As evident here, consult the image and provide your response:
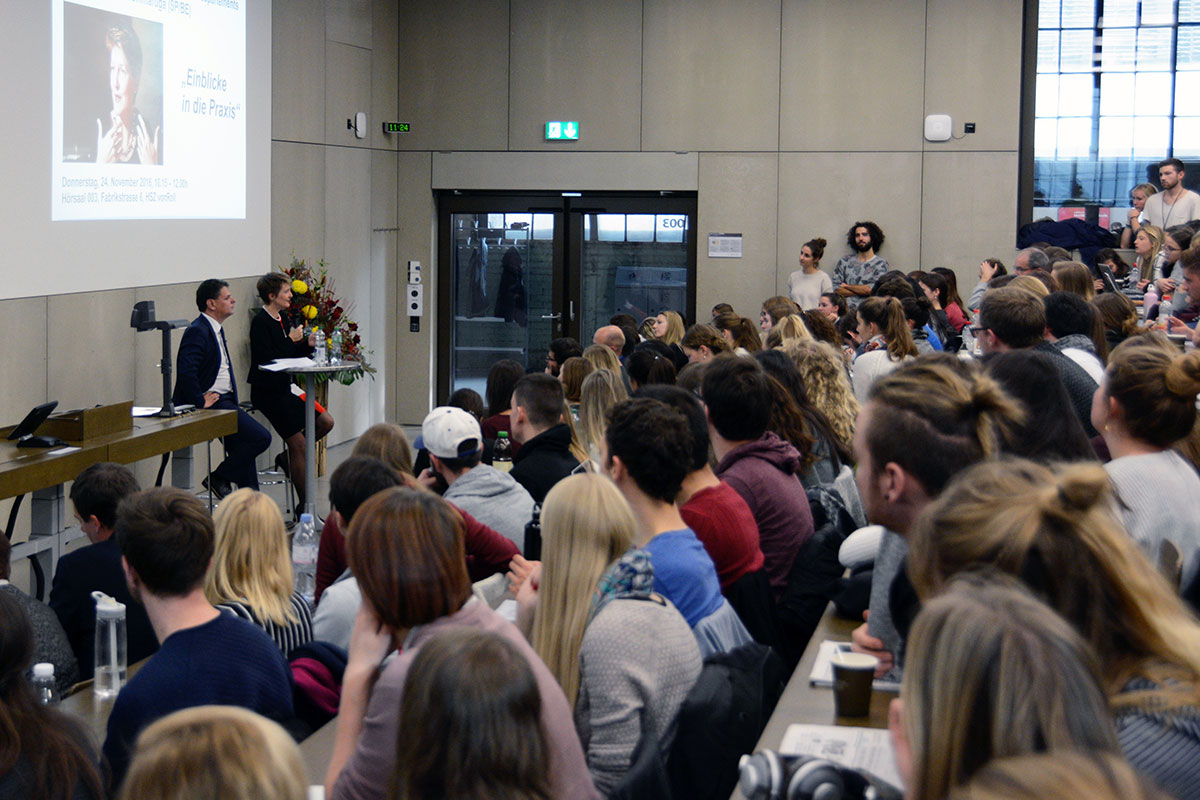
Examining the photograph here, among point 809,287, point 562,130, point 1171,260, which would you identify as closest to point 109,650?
point 1171,260

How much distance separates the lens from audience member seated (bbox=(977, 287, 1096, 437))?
182 inches

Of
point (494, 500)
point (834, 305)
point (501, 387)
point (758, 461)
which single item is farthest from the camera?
point (834, 305)

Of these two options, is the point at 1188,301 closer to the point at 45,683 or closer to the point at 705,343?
the point at 705,343

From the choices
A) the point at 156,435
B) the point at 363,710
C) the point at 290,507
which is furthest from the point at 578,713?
the point at 290,507

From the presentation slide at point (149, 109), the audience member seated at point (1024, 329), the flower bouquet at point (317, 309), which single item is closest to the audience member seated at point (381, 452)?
the audience member seated at point (1024, 329)

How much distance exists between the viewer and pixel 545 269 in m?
12.5

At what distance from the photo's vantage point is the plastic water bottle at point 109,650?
321 cm

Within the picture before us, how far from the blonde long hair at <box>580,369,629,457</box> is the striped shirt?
6.63 feet

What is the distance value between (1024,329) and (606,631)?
2.79 metres

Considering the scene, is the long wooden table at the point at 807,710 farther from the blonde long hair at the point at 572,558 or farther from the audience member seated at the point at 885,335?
the audience member seated at the point at 885,335

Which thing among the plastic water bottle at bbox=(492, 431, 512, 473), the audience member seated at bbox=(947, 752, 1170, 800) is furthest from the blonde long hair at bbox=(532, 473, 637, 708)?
the plastic water bottle at bbox=(492, 431, 512, 473)

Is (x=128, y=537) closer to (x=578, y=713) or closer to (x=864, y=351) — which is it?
(x=578, y=713)

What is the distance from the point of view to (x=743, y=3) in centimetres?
1166

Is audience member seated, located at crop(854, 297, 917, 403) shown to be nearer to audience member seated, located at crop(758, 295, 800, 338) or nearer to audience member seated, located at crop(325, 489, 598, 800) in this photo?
audience member seated, located at crop(758, 295, 800, 338)
